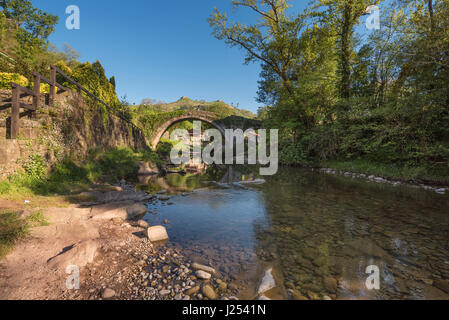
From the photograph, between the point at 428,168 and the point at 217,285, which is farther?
the point at 428,168

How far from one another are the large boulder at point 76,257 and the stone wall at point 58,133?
4228mm

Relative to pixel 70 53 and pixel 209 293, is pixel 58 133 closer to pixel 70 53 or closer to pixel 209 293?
pixel 209 293

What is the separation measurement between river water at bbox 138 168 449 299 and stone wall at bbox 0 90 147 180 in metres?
3.90

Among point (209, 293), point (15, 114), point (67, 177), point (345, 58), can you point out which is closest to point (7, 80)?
point (15, 114)

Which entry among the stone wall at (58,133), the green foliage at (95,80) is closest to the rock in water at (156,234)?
the stone wall at (58,133)

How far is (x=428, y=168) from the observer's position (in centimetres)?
845

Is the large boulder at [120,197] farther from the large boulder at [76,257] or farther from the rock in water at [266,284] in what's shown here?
the rock in water at [266,284]

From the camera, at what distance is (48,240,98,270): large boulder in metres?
2.47

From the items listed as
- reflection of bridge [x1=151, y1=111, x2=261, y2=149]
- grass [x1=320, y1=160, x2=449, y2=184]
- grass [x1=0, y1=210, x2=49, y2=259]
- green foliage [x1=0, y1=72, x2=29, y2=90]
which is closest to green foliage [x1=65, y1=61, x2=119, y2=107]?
green foliage [x1=0, y1=72, x2=29, y2=90]

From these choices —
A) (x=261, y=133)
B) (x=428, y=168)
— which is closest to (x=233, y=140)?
(x=261, y=133)

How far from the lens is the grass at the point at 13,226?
103 inches

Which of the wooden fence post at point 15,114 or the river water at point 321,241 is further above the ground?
the wooden fence post at point 15,114

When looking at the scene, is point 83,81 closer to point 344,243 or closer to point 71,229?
point 71,229

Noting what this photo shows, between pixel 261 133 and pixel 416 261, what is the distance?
20.7m
